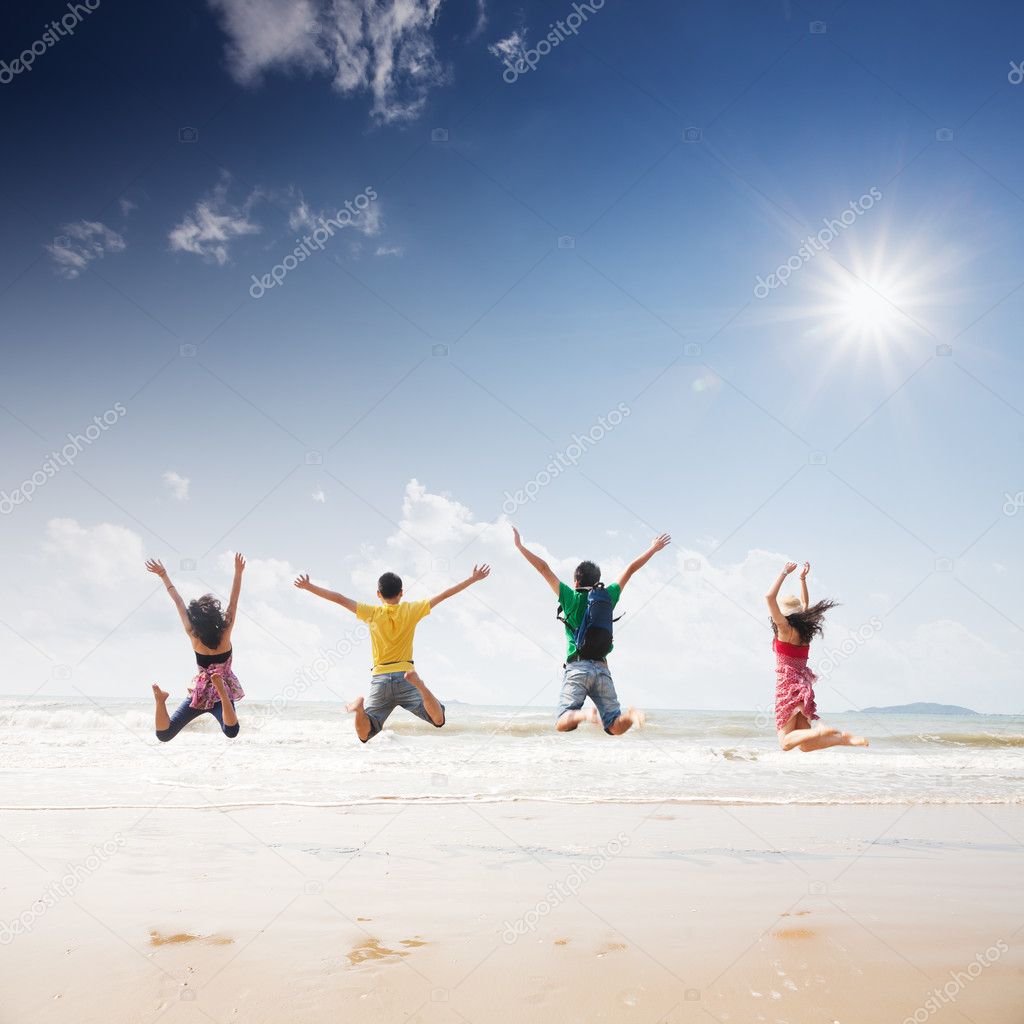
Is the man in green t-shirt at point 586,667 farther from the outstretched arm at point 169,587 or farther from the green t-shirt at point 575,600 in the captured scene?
the outstretched arm at point 169,587

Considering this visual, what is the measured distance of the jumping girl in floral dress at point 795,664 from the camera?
816 cm

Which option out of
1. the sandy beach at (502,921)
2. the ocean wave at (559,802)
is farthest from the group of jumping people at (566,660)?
the ocean wave at (559,802)

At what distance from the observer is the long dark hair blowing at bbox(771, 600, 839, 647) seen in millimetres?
8180

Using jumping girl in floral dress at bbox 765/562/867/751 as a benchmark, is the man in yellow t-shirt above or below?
below

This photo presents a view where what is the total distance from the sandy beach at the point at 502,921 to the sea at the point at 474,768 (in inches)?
84.8

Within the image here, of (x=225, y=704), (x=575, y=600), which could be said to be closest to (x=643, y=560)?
(x=575, y=600)

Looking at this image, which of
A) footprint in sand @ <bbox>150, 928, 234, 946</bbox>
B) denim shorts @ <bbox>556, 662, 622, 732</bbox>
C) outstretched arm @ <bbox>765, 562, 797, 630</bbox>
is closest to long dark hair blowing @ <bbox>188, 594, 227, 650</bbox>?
footprint in sand @ <bbox>150, 928, 234, 946</bbox>

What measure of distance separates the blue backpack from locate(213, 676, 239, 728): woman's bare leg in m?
3.76

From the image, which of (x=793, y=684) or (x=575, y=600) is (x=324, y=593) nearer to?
(x=575, y=600)

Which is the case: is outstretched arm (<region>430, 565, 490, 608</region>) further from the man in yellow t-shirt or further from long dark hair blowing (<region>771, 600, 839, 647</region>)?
long dark hair blowing (<region>771, 600, 839, 647</region>)

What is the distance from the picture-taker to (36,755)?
16734 mm

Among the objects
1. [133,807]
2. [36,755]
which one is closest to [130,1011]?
[133,807]

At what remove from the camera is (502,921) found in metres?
6.05

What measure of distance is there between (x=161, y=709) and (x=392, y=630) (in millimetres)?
2775
